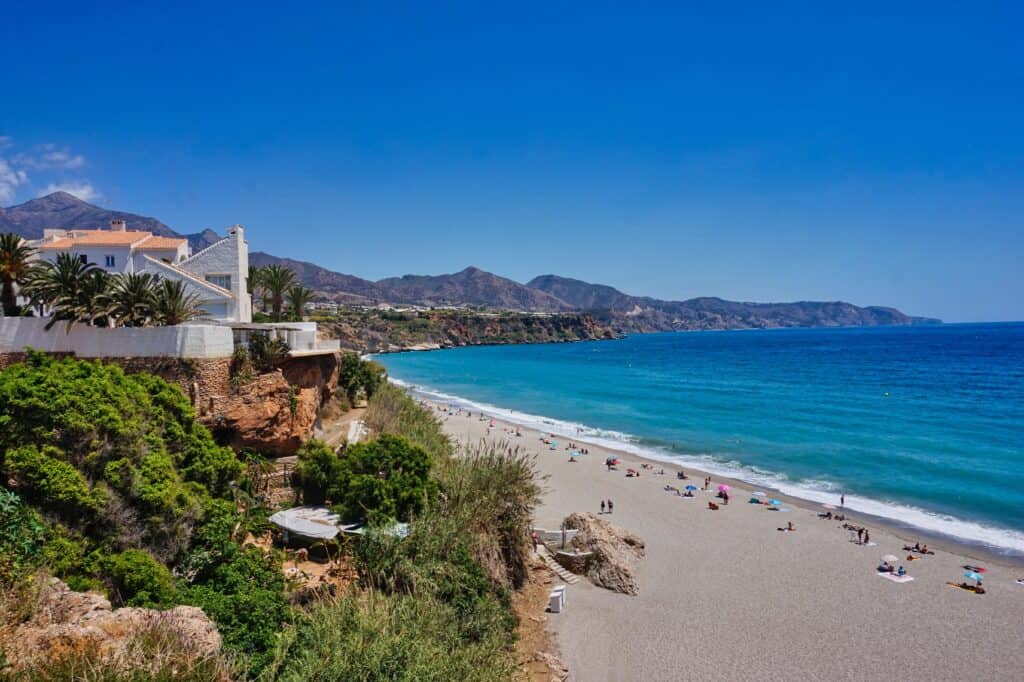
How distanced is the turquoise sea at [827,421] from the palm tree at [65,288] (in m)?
27.5

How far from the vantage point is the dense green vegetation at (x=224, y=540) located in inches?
322

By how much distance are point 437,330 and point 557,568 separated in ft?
480

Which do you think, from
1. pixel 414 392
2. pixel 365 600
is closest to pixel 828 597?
pixel 365 600

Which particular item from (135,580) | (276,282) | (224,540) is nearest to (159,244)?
(276,282)

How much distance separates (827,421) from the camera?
42.4 m

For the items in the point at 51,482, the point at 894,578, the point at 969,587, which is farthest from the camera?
the point at 894,578

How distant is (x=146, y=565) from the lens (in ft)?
32.4

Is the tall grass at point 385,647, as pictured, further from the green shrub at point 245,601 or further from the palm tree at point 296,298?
the palm tree at point 296,298

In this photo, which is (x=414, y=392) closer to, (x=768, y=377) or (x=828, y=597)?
(x=768, y=377)

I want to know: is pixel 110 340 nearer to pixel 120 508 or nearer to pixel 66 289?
pixel 66 289

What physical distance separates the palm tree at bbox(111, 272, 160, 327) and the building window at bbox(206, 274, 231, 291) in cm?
573

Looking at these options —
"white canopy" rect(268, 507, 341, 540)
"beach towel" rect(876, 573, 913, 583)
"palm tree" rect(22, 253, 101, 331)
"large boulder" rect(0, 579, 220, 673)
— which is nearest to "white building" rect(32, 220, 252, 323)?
"palm tree" rect(22, 253, 101, 331)

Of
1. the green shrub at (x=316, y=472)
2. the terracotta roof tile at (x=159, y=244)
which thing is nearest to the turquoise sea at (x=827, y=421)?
the green shrub at (x=316, y=472)

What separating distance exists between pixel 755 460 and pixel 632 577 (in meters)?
19.1
